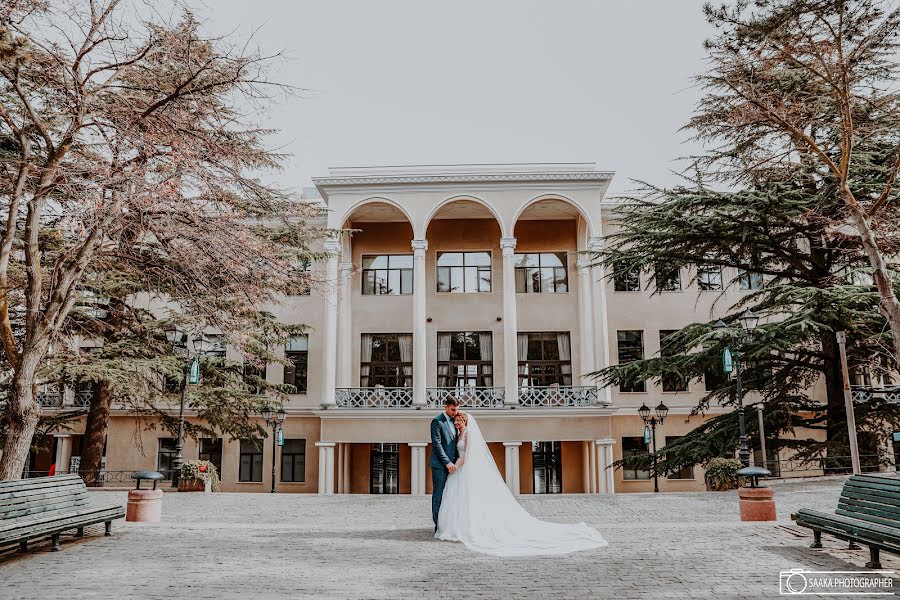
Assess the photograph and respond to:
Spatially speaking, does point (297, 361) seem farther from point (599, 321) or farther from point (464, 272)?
point (599, 321)

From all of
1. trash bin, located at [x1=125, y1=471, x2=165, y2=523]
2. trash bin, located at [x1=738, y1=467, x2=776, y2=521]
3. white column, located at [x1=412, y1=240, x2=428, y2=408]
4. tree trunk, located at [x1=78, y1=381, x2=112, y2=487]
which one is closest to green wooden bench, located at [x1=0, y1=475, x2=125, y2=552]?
trash bin, located at [x1=125, y1=471, x2=165, y2=523]

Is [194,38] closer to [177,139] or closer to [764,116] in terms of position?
[177,139]

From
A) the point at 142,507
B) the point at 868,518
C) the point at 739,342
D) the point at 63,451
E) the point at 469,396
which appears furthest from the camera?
the point at 63,451

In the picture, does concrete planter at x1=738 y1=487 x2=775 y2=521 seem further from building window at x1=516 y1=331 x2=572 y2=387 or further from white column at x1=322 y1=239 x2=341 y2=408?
building window at x1=516 y1=331 x2=572 y2=387

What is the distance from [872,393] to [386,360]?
649 inches

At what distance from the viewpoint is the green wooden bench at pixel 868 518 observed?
256 inches

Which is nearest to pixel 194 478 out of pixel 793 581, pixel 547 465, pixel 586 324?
pixel 547 465

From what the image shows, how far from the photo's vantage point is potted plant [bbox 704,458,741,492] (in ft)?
55.3

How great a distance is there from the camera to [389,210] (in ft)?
87.2

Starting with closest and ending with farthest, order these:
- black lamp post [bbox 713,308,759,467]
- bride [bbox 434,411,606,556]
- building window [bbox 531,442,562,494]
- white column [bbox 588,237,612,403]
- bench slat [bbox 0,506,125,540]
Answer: bench slat [bbox 0,506,125,540] → bride [bbox 434,411,606,556] → black lamp post [bbox 713,308,759,467] → white column [bbox 588,237,612,403] → building window [bbox 531,442,562,494]

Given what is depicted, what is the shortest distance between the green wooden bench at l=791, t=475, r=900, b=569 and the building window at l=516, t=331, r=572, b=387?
18.9 metres

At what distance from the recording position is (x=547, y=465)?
2664cm

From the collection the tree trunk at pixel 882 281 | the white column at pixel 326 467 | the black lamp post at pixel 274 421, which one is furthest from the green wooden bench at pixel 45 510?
the black lamp post at pixel 274 421

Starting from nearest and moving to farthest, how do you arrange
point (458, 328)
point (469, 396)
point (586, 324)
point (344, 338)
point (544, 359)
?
point (469, 396) < point (586, 324) < point (344, 338) < point (544, 359) < point (458, 328)
